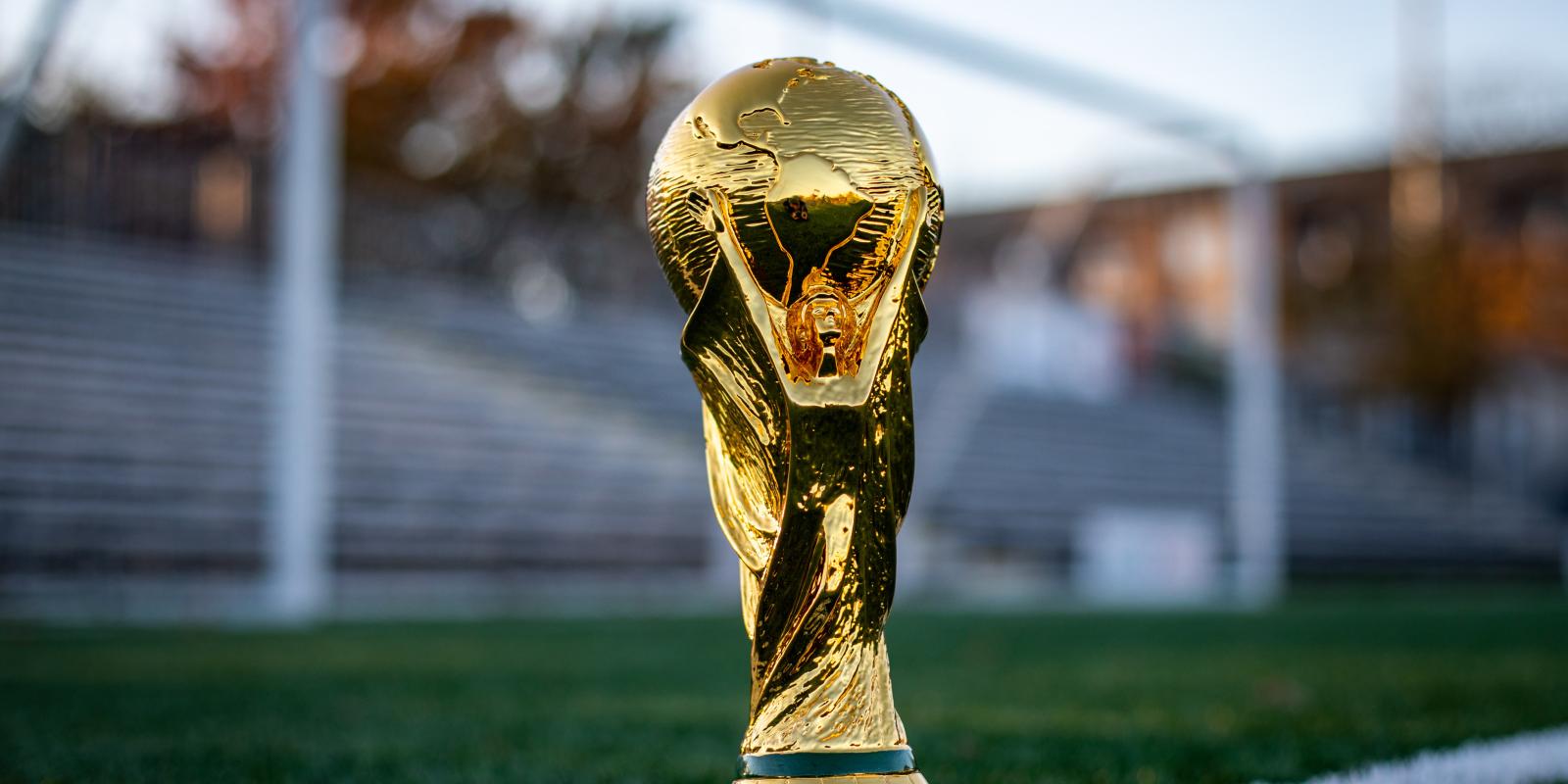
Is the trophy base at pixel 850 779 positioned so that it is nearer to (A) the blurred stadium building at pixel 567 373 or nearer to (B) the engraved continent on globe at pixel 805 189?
(B) the engraved continent on globe at pixel 805 189

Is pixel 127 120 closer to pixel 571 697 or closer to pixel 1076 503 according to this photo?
pixel 1076 503

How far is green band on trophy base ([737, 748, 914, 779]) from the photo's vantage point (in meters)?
0.98

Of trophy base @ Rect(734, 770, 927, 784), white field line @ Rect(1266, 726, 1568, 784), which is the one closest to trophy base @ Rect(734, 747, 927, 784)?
trophy base @ Rect(734, 770, 927, 784)

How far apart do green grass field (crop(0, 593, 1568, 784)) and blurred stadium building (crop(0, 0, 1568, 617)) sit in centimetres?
276

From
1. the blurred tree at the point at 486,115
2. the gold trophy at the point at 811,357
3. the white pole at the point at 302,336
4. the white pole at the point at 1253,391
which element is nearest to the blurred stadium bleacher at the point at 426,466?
the white pole at the point at 302,336

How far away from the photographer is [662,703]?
3170mm

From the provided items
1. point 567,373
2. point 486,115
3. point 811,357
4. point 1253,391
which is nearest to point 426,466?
point 567,373

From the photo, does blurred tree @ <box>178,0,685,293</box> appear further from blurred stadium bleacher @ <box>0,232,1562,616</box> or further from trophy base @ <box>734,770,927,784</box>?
trophy base @ <box>734,770,927,784</box>

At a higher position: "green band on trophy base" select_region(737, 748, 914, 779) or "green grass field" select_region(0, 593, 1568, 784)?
"green band on trophy base" select_region(737, 748, 914, 779)

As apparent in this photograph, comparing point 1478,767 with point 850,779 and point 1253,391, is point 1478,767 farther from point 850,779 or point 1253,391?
point 1253,391

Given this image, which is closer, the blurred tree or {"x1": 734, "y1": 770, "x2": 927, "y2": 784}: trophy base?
{"x1": 734, "y1": 770, "x2": 927, "y2": 784}: trophy base

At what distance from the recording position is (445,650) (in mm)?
4723

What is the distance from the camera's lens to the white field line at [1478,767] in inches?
63.4

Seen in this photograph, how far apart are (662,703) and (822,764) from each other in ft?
7.36
